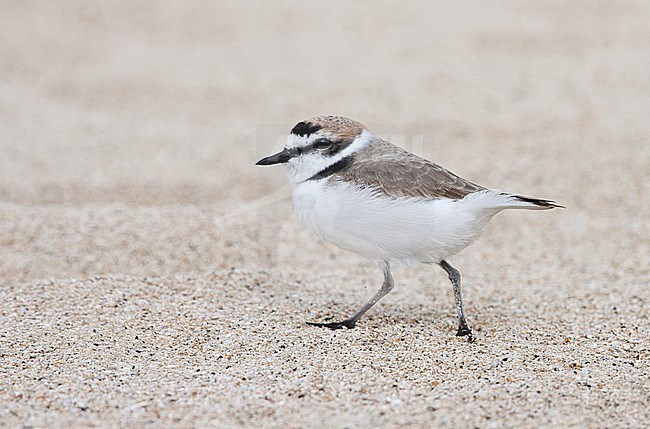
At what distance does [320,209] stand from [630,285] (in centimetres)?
195

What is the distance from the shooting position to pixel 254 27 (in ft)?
30.3

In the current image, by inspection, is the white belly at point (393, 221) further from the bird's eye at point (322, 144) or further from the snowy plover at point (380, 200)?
the bird's eye at point (322, 144)

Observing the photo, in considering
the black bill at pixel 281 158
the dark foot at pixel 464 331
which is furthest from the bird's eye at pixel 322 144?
the dark foot at pixel 464 331

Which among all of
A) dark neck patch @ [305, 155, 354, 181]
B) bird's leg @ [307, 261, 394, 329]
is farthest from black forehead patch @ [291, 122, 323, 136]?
bird's leg @ [307, 261, 394, 329]

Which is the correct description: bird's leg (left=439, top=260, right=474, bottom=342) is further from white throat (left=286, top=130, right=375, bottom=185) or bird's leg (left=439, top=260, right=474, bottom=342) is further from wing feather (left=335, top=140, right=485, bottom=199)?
white throat (left=286, top=130, right=375, bottom=185)

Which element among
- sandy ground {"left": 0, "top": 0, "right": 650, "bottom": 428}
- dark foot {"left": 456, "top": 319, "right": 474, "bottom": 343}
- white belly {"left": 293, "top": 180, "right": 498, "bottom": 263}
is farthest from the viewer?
dark foot {"left": 456, "top": 319, "right": 474, "bottom": 343}

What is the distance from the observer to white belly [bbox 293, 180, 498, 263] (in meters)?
3.20

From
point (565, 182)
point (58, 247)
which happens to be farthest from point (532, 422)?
point (565, 182)

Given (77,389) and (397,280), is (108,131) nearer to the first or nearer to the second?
(397,280)

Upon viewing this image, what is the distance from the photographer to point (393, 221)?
3.20 metres

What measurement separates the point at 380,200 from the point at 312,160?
396 millimetres

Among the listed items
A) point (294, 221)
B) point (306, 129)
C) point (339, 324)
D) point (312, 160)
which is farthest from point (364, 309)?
point (294, 221)

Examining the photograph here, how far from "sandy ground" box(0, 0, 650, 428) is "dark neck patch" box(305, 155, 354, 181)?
684 mm

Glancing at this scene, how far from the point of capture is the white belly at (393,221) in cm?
320
